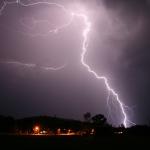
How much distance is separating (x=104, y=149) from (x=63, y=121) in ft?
167

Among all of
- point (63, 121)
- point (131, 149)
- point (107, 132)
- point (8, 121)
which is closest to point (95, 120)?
point (63, 121)

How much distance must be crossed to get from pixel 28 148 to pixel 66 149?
175 centimetres

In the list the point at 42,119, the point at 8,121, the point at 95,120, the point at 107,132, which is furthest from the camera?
the point at 42,119

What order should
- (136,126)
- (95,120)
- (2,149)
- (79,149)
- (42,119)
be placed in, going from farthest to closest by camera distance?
(42,119) < (95,120) < (136,126) < (79,149) < (2,149)

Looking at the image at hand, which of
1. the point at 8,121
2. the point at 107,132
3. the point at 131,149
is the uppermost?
the point at 8,121

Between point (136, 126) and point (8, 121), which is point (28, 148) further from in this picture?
point (8, 121)

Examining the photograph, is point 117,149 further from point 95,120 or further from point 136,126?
point 95,120

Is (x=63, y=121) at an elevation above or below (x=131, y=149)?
above

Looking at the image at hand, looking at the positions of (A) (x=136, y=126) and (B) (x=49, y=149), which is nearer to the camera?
(B) (x=49, y=149)

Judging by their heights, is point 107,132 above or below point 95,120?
below

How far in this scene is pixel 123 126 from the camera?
44375mm

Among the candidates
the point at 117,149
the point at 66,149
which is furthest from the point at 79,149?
the point at 117,149

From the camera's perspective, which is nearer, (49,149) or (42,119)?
(49,149)

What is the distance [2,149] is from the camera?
50.1ft
